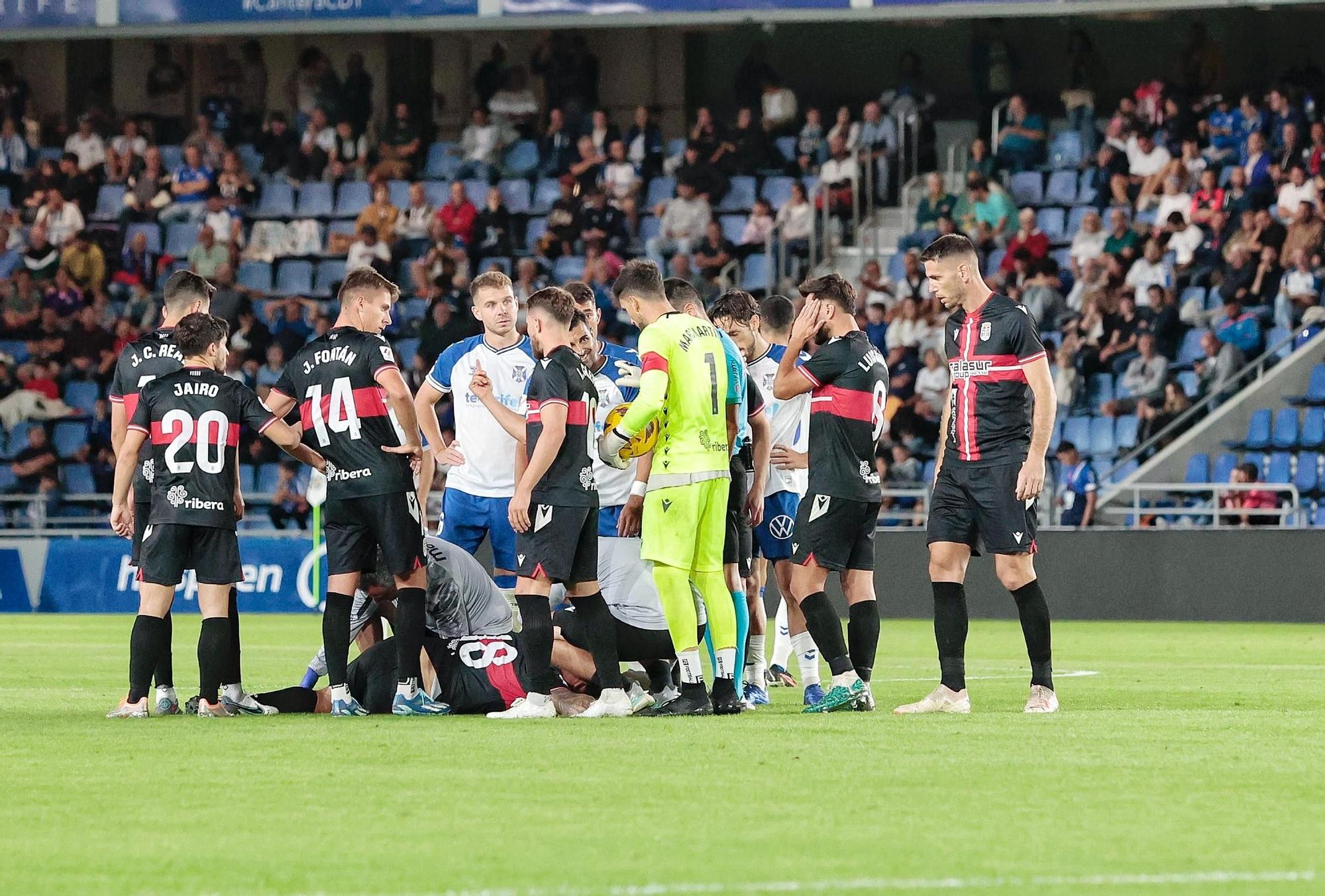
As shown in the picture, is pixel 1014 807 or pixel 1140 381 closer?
pixel 1014 807

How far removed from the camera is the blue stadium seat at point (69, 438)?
25.4 metres

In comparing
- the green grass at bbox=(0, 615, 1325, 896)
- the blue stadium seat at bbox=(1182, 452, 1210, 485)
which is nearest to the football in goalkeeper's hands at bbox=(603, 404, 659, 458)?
the green grass at bbox=(0, 615, 1325, 896)

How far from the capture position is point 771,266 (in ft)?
82.4

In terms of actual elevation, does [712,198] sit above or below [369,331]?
above

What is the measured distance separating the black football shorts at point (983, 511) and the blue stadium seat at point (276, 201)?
19.7 meters

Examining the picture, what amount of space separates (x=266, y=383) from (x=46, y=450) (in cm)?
283

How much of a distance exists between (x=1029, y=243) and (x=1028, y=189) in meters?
2.08

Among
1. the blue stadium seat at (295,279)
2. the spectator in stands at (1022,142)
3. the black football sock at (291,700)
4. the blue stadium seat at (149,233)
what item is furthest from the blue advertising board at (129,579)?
the black football sock at (291,700)

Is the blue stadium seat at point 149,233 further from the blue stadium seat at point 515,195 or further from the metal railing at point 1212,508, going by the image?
the metal railing at point 1212,508

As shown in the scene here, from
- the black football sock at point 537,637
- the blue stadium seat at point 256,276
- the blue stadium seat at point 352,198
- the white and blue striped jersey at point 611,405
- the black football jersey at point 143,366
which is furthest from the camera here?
the blue stadium seat at point 352,198

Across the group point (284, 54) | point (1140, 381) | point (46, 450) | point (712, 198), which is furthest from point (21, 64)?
point (1140, 381)

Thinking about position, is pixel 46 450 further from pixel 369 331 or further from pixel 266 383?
pixel 369 331

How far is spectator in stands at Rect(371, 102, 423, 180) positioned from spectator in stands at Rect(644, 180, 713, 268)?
168 inches

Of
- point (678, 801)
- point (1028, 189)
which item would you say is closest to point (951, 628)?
point (678, 801)
